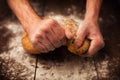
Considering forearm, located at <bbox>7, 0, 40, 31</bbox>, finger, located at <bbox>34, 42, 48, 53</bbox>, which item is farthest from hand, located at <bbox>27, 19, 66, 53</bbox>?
forearm, located at <bbox>7, 0, 40, 31</bbox>

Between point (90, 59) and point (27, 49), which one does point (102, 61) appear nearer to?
point (90, 59)

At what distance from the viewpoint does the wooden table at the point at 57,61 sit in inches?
47.6

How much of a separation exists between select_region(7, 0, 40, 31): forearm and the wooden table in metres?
0.16

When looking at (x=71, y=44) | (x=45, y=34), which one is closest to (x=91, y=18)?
(x=71, y=44)

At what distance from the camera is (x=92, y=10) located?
1.30m

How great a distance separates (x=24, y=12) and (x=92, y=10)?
39cm

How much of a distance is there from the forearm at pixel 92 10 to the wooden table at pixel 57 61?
189 millimetres

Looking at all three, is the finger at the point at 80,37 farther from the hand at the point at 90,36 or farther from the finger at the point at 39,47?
the finger at the point at 39,47

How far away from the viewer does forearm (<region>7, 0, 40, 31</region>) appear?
1.24 meters

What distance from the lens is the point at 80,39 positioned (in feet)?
3.81

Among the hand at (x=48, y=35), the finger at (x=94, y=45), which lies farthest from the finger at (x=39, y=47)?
the finger at (x=94, y=45)

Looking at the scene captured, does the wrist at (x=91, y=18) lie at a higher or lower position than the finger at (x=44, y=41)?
higher

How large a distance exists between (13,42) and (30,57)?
0.16 meters

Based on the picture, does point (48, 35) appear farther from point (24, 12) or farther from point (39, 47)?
point (24, 12)
